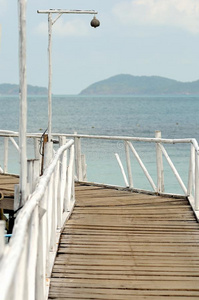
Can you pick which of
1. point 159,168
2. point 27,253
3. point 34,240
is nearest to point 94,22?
point 159,168

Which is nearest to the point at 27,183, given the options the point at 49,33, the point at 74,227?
the point at 74,227

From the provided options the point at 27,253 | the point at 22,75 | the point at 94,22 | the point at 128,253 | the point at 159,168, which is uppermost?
the point at 94,22

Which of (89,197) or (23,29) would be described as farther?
(89,197)

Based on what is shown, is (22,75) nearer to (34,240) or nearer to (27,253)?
(34,240)

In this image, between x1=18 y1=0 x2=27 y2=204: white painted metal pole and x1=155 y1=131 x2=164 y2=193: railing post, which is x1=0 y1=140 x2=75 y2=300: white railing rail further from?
x1=155 y1=131 x2=164 y2=193: railing post

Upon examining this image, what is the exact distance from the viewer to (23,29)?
473 cm

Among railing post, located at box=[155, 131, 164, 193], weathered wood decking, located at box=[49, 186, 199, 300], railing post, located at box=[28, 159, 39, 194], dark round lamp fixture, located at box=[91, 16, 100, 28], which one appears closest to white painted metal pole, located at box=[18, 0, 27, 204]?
railing post, located at box=[28, 159, 39, 194]

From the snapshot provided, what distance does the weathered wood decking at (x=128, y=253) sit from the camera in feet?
17.6

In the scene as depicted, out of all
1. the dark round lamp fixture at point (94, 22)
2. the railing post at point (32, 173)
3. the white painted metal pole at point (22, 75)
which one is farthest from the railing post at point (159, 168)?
the white painted metal pole at point (22, 75)

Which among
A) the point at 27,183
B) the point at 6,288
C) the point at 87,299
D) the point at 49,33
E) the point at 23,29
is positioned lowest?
the point at 87,299

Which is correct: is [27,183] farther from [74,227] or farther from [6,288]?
[74,227]

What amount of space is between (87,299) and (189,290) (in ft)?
2.86

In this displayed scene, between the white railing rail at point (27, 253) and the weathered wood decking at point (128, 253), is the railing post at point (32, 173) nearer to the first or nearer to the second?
the white railing rail at point (27, 253)

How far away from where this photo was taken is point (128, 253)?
6.52 metres
